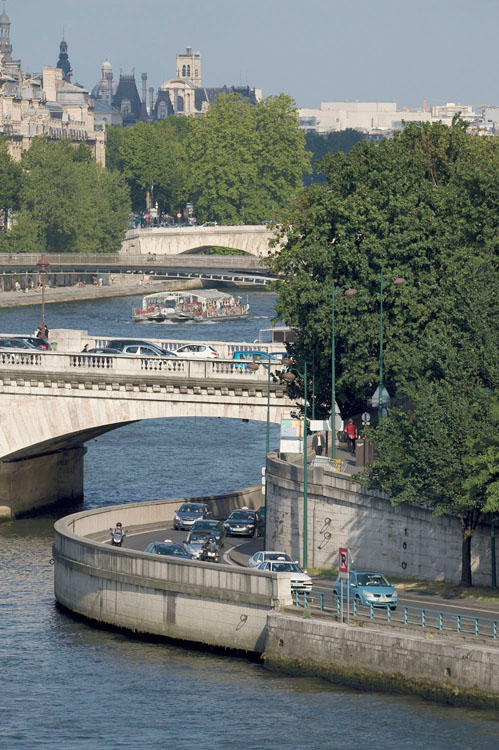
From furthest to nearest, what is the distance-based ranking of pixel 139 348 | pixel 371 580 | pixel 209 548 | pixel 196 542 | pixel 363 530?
pixel 139 348
pixel 196 542
pixel 209 548
pixel 363 530
pixel 371 580

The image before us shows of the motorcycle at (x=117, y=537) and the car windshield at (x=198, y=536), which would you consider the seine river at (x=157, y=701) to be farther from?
the car windshield at (x=198, y=536)

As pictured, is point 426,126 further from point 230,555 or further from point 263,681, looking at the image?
point 263,681

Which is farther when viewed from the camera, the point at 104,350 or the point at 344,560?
the point at 104,350

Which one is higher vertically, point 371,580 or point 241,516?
point 371,580

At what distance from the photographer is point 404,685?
4803 centimetres

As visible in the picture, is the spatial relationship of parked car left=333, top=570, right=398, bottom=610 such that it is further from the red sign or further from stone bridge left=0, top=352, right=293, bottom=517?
stone bridge left=0, top=352, right=293, bottom=517

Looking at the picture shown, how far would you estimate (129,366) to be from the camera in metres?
73.5

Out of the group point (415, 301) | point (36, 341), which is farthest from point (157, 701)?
point (36, 341)

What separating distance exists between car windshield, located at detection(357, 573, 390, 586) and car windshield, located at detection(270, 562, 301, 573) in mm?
2777

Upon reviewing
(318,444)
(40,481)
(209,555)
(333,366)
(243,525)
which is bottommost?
(40,481)

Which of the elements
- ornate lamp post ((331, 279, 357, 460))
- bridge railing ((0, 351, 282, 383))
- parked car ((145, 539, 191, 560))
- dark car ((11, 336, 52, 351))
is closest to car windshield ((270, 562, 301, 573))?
parked car ((145, 539, 191, 560))

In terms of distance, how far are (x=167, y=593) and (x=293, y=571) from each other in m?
4.00

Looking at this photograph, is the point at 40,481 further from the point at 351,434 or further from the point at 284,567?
the point at 284,567

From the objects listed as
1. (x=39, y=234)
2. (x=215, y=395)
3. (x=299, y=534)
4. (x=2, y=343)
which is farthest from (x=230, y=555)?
(x=39, y=234)
